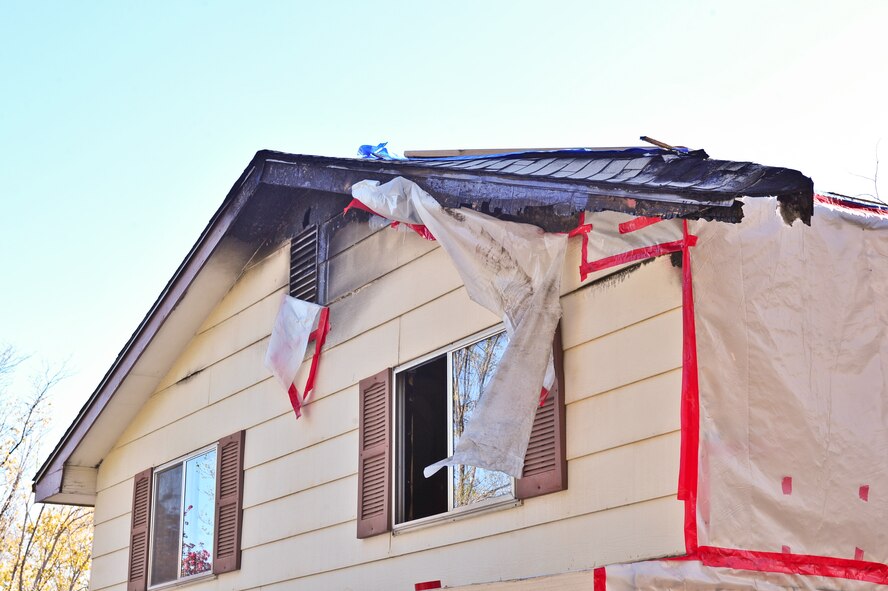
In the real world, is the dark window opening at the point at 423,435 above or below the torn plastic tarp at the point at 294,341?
below

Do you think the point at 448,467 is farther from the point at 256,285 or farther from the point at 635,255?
the point at 256,285

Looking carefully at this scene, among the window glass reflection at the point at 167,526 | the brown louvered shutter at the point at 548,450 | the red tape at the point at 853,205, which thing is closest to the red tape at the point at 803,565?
the brown louvered shutter at the point at 548,450

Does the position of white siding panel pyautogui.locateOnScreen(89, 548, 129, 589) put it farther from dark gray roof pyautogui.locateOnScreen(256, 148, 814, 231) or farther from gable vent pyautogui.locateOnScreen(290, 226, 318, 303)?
dark gray roof pyautogui.locateOnScreen(256, 148, 814, 231)

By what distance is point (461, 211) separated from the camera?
22.1 feet

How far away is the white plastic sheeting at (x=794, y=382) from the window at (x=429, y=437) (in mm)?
1130

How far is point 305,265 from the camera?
8.85m

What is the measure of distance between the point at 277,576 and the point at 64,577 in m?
17.4

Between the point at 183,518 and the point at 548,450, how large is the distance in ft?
14.5

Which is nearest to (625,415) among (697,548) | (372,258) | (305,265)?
(697,548)

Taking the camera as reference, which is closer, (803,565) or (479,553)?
(803,565)

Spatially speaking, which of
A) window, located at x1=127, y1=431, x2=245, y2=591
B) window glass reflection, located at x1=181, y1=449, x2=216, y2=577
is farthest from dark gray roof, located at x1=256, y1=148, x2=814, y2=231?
window glass reflection, located at x1=181, y1=449, x2=216, y2=577

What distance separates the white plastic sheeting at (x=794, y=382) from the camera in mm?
5004

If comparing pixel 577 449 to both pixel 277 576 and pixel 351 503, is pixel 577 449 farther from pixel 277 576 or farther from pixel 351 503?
pixel 277 576

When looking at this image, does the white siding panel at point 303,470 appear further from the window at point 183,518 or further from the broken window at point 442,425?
the window at point 183,518
